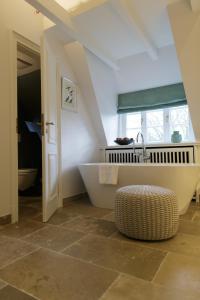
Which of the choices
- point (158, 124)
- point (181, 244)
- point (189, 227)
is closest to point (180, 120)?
point (158, 124)

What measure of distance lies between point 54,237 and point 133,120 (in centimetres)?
292

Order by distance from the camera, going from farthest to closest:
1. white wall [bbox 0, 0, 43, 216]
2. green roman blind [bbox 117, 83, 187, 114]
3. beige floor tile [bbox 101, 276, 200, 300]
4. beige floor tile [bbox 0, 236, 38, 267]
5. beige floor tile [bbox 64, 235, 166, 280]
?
green roman blind [bbox 117, 83, 187, 114] → white wall [bbox 0, 0, 43, 216] → beige floor tile [bbox 0, 236, 38, 267] → beige floor tile [bbox 64, 235, 166, 280] → beige floor tile [bbox 101, 276, 200, 300]

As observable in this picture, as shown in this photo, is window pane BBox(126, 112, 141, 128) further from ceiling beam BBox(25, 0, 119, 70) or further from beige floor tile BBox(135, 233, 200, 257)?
beige floor tile BBox(135, 233, 200, 257)

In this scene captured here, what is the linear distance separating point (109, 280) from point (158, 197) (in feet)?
Answer: 2.60

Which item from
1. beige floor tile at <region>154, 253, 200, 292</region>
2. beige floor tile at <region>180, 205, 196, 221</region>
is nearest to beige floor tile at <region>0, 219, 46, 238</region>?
beige floor tile at <region>154, 253, 200, 292</region>

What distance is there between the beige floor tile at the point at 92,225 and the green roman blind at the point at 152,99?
2.38m

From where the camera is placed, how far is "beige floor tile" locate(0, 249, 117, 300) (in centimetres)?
105

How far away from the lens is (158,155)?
10.7ft

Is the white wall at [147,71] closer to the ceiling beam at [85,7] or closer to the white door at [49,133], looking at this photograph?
the ceiling beam at [85,7]

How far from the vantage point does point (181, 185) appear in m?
2.38

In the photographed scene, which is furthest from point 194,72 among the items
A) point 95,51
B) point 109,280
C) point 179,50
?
point 109,280

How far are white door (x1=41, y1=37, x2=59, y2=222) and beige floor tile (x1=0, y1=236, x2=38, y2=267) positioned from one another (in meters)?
0.54

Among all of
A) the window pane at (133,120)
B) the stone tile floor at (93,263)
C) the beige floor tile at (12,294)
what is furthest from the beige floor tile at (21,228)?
the window pane at (133,120)

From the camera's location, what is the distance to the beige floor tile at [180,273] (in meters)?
1.11
